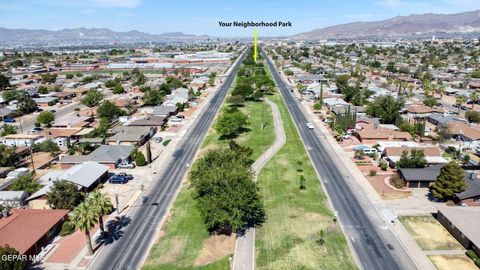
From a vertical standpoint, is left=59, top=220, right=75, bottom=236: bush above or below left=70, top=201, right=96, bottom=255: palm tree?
below

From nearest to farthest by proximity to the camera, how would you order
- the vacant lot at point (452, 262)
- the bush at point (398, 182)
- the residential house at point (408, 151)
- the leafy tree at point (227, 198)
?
the vacant lot at point (452, 262)
the leafy tree at point (227, 198)
the bush at point (398, 182)
the residential house at point (408, 151)

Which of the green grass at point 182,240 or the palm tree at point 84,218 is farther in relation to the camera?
the green grass at point 182,240

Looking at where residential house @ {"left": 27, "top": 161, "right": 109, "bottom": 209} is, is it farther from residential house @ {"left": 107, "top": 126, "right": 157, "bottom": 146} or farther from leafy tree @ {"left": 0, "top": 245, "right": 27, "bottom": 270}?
leafy tree @ {"left": 0, "top": 245, "right": 27, "bottom": 270}

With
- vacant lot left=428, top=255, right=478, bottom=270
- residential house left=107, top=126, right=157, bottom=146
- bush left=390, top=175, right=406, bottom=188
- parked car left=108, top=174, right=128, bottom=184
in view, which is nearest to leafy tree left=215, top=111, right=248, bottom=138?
residential house left=107, top=126, right=157, bottom=146

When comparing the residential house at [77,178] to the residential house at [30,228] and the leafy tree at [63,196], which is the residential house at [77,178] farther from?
the residential house at [30,228]

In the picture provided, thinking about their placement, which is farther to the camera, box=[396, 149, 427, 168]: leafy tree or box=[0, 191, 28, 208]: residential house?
box=[396, 149, 427, 168]: leafy tree

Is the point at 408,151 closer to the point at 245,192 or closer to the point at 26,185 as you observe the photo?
the point at 245,192

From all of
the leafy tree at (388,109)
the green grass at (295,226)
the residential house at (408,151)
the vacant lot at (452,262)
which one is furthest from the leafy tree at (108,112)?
the vacant lot at (452,262)
